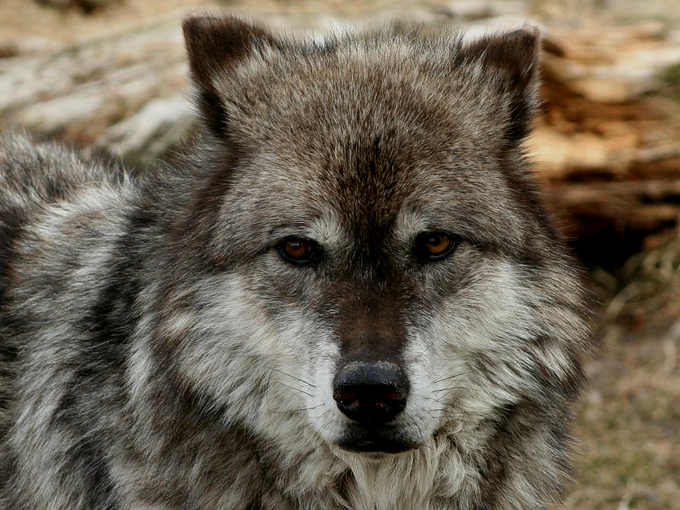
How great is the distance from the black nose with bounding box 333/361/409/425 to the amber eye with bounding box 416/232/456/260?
52 centimetres

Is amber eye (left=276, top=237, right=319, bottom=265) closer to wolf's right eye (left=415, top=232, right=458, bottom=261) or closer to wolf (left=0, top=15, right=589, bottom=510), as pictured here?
wolf (left=0, top=15, right=589, bottom=510)

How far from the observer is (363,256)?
11.8 ft

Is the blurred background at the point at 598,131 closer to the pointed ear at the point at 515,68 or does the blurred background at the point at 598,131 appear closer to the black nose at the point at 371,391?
the pointed ear at the point at 515,68

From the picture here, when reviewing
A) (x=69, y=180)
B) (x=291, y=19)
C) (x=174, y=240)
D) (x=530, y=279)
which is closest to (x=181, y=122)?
(x=291, y=19)

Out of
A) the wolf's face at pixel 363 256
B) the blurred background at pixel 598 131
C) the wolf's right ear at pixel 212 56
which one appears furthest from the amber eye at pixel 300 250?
the blurred background at pixel 598 131

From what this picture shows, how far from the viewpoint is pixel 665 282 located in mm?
8188

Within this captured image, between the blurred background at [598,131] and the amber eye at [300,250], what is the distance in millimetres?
3465

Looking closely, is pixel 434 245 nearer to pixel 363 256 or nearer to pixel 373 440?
pixel 363 256

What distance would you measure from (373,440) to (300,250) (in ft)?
2.47

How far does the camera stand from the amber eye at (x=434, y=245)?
3.62 metres

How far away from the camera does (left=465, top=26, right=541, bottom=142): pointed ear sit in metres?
4.01

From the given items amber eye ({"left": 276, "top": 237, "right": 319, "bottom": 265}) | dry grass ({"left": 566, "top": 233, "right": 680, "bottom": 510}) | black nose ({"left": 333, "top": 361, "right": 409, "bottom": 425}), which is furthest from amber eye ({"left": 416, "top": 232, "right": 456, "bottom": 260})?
dry grass ({"left": 566, "top": 233, "right": 680, "bottom": 510})

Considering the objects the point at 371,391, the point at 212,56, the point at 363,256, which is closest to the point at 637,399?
the point at 363,256

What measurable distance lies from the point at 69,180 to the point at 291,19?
4478mm
